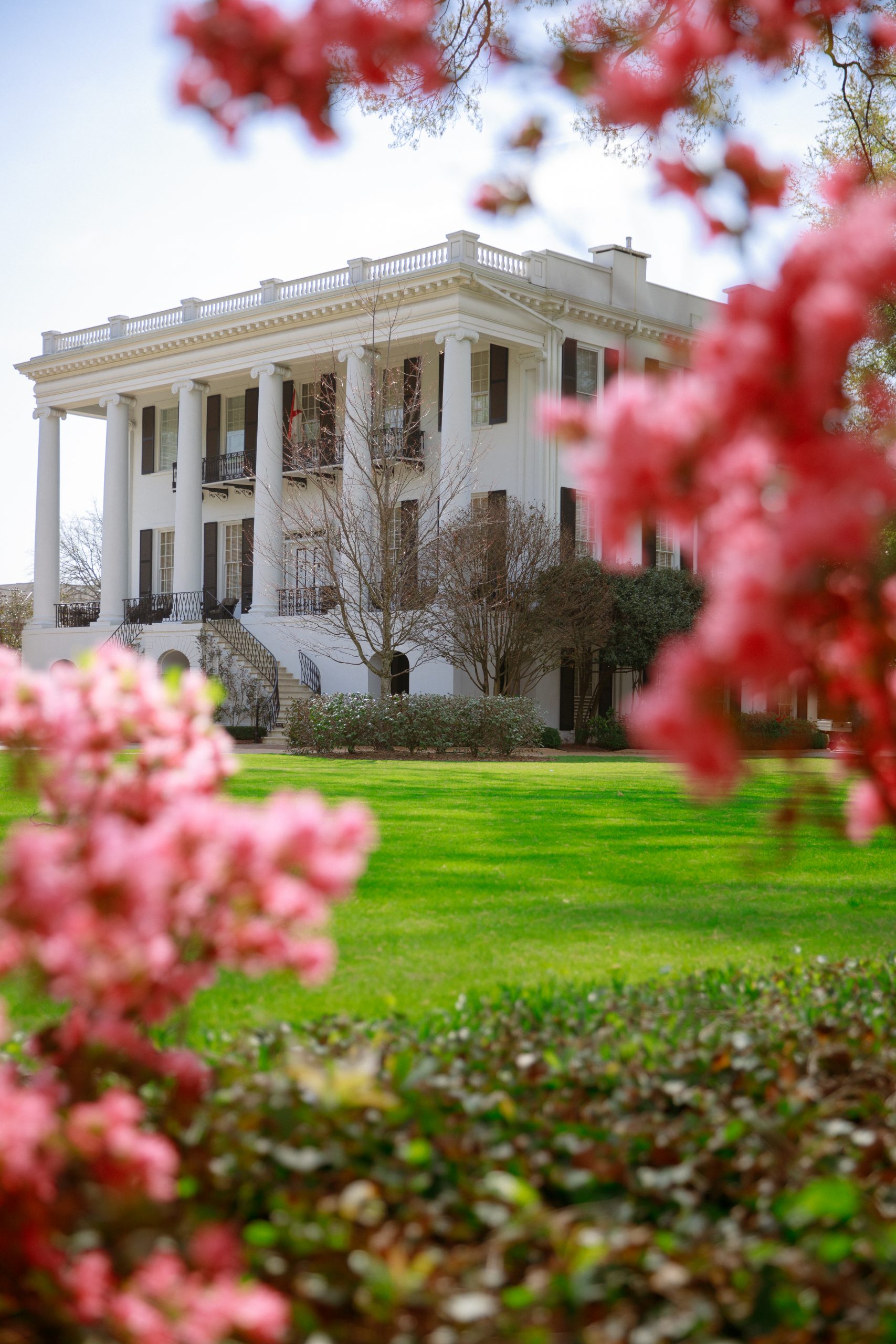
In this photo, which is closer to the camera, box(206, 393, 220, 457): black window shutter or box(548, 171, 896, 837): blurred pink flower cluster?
box(548, 171, 896, 837): blurred pink flower cluster

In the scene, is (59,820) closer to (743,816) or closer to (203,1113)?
(203,1113)

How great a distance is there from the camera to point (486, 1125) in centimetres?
292

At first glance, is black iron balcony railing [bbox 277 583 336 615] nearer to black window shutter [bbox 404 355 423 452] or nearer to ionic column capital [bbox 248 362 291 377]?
black window shutter [bbox 404 355 423 452]

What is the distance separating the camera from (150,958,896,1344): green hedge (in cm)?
207

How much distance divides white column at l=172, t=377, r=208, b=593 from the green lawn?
20.7 metres

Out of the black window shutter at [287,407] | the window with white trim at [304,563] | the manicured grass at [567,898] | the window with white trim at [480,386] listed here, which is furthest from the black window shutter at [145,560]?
the manicured grass at [567,898]

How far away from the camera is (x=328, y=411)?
2633cm

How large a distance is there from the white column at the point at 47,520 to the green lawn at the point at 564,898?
79.5ft

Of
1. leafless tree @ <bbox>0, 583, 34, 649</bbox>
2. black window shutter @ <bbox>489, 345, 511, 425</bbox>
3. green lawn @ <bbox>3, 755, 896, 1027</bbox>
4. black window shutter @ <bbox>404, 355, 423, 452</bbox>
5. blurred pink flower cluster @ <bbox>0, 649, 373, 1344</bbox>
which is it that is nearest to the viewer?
blurred pink flower cluster @ <bbox>0, 649, 373, 1344</bbox>

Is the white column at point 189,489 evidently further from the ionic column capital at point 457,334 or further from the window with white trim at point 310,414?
the ionic column capital at point 457,334

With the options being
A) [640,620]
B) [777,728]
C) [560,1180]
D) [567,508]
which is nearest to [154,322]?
[567,508]

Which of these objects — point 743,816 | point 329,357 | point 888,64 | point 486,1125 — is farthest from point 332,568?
point 486,1125

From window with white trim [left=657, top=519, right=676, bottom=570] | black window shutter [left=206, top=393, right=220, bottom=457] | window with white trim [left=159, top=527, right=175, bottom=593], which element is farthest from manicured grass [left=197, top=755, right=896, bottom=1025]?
window with white trim [left=159, top=527, right=175, bottom=593]

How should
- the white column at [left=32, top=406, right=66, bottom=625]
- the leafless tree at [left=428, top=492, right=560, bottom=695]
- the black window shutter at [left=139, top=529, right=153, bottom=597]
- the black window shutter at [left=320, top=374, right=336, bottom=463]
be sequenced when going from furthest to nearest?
the black window shutter at [left=139, top=529, right=153, bottom=597], the white column at [left=32, top=406, right=66, bottom=625], the black window shutter at [left=320, top=374, right=336, bottom=463], the leafless tree at [left=428, top=492, right=560, bottom=695]
